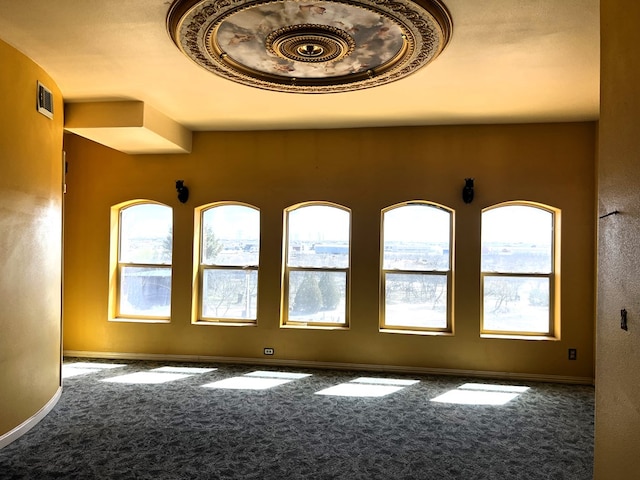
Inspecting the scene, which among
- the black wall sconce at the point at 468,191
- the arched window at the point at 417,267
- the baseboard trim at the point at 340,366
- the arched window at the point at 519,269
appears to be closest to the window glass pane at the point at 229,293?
the baseboard trim at the point at 340,366

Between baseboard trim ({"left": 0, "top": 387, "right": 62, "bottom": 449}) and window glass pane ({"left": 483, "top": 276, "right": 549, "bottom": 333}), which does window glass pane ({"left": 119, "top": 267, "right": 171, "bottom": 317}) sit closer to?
baseboard trim ({"left": 0, "top": 387, "right": 62, "bottom": 449})

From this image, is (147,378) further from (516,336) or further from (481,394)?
(516,336)

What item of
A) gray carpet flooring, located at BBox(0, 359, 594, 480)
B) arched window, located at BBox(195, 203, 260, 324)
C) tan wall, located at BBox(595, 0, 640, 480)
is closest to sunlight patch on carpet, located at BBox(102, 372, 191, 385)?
gray carpet flooring, located at BBox(0, 359, 594, 480)

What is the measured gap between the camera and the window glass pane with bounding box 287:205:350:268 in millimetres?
5586

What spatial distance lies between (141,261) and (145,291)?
1.31 ft

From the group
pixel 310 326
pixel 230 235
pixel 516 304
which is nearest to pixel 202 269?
pixel 230 235

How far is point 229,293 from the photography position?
228 inches

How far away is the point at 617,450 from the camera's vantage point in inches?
72.4

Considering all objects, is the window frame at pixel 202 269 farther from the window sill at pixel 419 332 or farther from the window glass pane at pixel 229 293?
the window sill at pixel 419 332

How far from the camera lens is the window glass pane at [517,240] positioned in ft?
17.1

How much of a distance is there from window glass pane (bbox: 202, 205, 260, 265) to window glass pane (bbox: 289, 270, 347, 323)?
63cm

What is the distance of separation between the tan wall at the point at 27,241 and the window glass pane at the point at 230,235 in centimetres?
193

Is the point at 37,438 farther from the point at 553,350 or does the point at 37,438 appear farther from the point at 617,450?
the point at 553,350

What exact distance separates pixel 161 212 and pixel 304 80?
3.14 m
